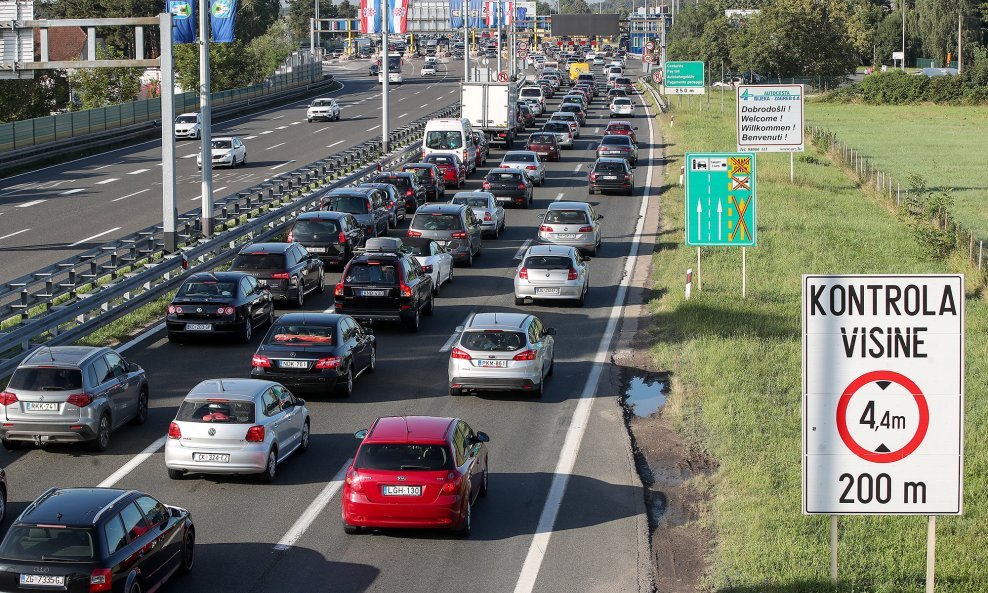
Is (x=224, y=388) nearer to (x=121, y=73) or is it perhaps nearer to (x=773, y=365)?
(x=773, y=365)

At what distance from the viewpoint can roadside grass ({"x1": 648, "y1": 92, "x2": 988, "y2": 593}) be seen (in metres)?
13.9

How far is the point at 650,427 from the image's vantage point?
69.9ft

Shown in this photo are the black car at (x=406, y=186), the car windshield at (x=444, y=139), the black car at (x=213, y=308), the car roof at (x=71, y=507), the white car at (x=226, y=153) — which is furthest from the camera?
the white car at (x=226, y=153)

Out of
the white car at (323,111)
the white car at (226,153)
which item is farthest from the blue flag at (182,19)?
the white car at (323,111)

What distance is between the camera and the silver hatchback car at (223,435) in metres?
17.5

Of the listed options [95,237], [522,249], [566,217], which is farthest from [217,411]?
[95,237]

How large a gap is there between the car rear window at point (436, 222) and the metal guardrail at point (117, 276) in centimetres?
473

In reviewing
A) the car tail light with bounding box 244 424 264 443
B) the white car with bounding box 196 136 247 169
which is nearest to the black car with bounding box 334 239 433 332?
the car tail light with bounding box 244 424 264 443

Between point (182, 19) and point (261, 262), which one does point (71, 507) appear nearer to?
point (261, 262)

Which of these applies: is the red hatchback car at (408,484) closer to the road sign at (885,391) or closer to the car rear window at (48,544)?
the car rear window at (48,544)

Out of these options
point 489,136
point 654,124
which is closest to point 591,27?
point 654,124

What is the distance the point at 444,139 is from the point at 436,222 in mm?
20974

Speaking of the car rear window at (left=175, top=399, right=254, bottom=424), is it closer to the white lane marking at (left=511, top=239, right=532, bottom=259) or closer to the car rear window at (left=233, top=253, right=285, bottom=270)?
the car rear window at (left=233, top=253, right=285, bottom=270)

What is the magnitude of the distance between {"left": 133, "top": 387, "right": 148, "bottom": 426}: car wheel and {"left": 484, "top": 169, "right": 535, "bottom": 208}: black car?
27.5 meters
